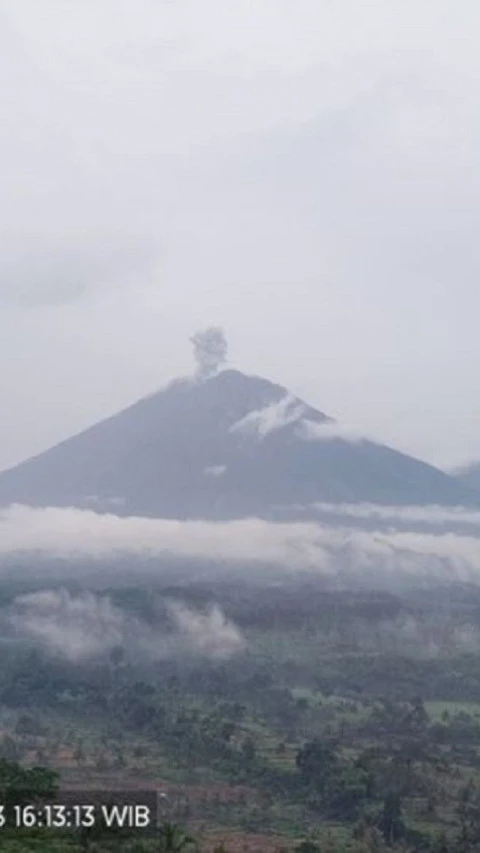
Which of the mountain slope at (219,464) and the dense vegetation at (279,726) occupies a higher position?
the mountain slope at (219,464)

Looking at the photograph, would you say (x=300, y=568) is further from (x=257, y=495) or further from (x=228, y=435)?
(x=228, y=435)

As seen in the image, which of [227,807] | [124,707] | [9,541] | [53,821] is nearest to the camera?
[53,821]

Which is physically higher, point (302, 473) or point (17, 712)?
point (302, 473)

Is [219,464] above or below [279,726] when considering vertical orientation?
above

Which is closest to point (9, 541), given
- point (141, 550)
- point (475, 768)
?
point (141, 550)

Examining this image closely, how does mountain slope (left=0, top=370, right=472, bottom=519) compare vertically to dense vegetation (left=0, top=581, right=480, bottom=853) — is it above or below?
above

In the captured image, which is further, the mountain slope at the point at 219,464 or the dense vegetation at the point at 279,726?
the mountain slope at the point at 219,464

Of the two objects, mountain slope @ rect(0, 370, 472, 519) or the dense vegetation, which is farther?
mountain slope @ rect(0, 370, 472, 519)

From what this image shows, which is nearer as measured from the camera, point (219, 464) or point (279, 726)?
point (279, 726)
